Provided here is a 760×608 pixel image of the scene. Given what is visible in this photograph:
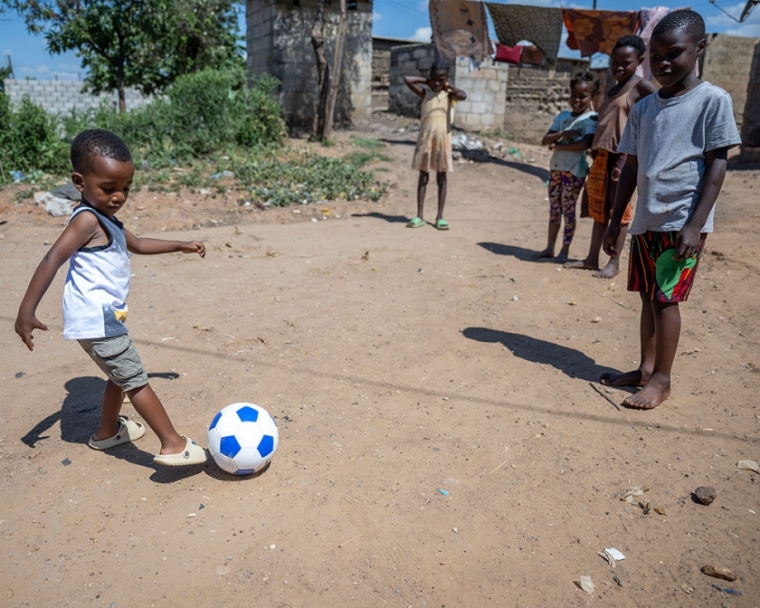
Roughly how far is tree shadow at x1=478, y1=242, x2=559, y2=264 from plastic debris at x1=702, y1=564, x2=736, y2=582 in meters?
3.88

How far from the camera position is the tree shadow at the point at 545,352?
3.50 m

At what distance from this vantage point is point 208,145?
9984 millimetres

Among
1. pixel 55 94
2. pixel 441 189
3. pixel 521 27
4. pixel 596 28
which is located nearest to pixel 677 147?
pixel 441 189

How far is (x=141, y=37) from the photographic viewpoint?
1441cm

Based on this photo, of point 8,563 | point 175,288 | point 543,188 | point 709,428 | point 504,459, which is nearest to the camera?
point 8,563

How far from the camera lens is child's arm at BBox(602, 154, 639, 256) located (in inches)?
127

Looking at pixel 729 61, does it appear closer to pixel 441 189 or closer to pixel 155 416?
pixel 441 189

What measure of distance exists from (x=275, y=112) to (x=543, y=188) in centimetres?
508

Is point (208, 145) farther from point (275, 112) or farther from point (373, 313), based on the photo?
point (373, 313)

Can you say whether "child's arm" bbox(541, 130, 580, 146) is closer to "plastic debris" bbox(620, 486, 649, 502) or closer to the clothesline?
"plastic debris" bbox(620, 486, 649, 502)

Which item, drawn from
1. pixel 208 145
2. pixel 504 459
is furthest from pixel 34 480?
Result: pixel 208 145

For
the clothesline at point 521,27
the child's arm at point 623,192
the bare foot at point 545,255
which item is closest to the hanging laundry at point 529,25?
the clothesline at point 521,27

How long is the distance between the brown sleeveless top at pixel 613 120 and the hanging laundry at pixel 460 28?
310 inches

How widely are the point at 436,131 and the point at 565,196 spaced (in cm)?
191
